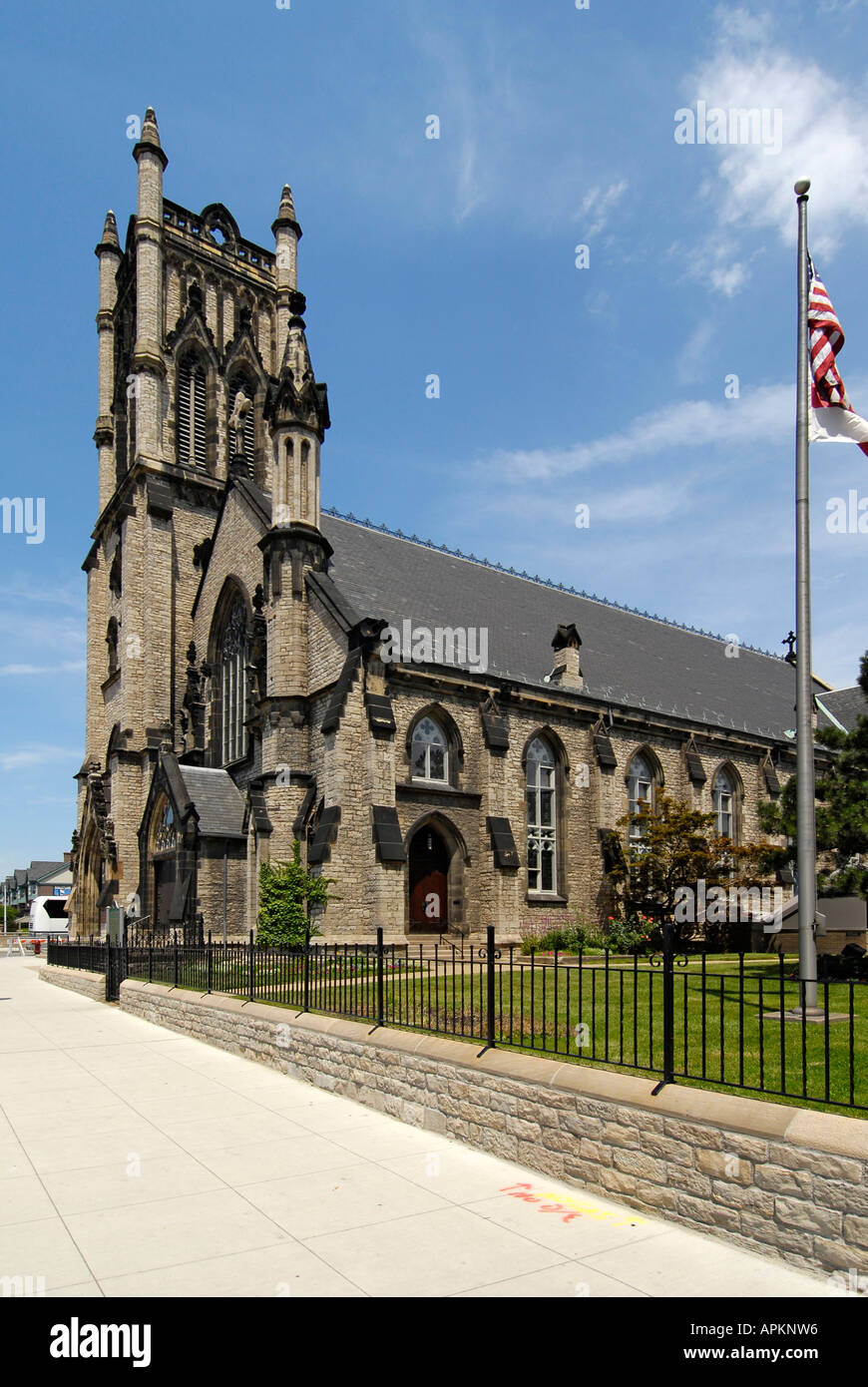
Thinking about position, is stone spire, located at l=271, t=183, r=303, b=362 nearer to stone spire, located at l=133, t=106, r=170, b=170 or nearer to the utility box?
stone spire, located at l=133, t=106, r=170, b=170

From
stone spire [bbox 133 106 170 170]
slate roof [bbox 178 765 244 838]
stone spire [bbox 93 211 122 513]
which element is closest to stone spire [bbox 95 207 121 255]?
stone spire [bbox 93 211 122 513]

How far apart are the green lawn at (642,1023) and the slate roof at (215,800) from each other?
37.6 ft

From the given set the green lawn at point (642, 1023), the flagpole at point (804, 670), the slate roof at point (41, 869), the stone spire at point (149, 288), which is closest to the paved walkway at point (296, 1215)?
the green lawn at point (642, 1023)

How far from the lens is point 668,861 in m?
26.5

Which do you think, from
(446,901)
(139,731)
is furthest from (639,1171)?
(139,731)

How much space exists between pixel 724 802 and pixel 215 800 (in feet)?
57.7

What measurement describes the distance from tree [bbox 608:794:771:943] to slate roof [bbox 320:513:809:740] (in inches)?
177

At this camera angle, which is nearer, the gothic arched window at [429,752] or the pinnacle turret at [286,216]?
the gothic arched window at [429,752]

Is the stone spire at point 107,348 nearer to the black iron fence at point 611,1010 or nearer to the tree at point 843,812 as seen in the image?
the black iron fence at point 611,1010

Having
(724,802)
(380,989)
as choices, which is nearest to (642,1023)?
(380,989)

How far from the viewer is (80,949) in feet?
90.0

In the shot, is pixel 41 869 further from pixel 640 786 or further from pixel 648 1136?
pixel 648 1136

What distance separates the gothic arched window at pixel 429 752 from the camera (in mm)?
24281
